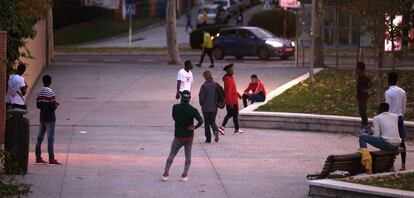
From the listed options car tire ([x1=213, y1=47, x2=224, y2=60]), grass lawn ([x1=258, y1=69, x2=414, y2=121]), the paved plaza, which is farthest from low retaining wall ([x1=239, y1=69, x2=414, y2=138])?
car tire ([x1=213, y1=47, x2=224, y2=60])

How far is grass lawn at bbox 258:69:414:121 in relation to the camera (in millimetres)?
23344

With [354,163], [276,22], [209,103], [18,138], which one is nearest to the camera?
[354,163]

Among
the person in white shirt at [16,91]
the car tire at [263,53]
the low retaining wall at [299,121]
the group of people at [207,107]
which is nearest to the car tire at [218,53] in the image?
the car tire at [263,53]

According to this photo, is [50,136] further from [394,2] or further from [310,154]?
[394,2]

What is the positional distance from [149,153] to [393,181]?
234 inches

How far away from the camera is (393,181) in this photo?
13.4 meters

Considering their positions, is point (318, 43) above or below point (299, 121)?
above

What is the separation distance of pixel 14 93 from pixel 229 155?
414 centimetres

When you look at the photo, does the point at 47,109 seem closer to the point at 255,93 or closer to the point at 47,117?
the point at 47,117

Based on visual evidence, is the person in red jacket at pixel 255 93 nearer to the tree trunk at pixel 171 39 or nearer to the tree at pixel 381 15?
the tree at pixel 381 15

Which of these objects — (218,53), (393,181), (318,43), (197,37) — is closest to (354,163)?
(393,181)

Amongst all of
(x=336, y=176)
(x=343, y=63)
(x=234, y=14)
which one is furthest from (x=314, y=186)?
(x=234, y=14)

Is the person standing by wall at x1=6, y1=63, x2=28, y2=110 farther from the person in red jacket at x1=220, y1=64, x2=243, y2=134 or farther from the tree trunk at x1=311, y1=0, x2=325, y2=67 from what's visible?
the tree trunk at x1=311, y1=0, x2=325, y2=67

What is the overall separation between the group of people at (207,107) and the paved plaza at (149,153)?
0.40m
